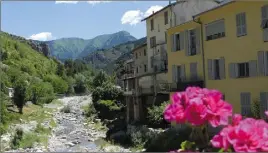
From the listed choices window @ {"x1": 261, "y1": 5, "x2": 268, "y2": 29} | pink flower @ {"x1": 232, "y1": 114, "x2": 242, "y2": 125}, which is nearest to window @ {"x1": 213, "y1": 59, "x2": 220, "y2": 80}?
window @ {"x1": 261, "y1": 5, "x2": 268, "y2": 29}

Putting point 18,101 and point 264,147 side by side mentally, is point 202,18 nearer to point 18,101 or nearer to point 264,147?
point 264,147

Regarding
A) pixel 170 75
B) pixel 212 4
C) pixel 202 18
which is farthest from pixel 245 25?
pixel 212 4

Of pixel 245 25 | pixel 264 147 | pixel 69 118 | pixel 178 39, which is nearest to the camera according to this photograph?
pixel 264 147

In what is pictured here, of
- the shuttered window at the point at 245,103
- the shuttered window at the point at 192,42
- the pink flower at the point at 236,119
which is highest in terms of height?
the shuttered window at the point at 192,42

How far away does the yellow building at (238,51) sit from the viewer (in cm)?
2344

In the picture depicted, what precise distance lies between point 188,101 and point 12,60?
11520 cm

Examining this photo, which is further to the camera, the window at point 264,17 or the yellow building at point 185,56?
the yellow building at point 185,56

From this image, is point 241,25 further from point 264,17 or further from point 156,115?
point 156,115

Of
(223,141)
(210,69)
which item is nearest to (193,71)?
(210,69)

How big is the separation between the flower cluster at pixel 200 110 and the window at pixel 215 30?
2451 cm

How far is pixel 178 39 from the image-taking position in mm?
33438

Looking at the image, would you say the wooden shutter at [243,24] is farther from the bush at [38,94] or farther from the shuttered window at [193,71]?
the bush at [38,94]

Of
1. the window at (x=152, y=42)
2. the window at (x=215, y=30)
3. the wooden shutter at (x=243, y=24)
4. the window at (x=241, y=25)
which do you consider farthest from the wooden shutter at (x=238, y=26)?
the window at (x=152, y=42)

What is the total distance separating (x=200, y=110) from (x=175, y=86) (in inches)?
1215
